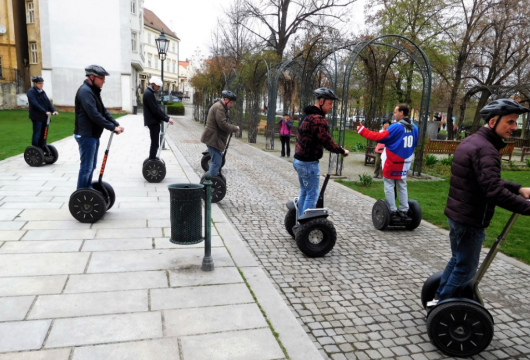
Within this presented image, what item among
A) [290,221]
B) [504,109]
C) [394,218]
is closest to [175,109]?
[394,218]

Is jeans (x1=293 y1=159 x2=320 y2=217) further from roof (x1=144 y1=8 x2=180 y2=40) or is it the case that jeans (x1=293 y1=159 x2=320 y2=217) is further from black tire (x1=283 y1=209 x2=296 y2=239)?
roof (x1=144 y1=8 x2=180 y2=40)

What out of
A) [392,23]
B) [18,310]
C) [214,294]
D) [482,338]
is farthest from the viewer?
[392,23]

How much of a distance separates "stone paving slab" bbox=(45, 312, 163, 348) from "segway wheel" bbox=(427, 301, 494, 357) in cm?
214

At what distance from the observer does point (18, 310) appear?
3.22 meters

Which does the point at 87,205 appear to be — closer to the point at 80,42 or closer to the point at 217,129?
the point at 217,129

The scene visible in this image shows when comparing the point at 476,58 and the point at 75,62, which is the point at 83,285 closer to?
the point at 476,58

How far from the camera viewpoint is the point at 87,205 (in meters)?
5.41

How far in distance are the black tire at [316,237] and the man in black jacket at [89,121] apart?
2.86 meters

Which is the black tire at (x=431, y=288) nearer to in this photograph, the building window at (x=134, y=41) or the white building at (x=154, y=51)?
the building window at (x=134, y=41)

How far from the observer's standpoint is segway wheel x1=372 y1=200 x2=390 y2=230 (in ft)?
19.8

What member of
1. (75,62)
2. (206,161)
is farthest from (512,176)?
(75,62)

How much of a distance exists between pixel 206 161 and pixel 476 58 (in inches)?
867

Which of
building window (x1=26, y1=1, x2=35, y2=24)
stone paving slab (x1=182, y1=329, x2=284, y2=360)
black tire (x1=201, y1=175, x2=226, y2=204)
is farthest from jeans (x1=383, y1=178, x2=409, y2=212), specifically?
building window (x1=26, y1=1, x2=35, y2=24)

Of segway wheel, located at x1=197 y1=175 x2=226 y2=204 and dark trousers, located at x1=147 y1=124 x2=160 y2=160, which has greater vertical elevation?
dark trousers, located at x1=147 y1=124 x2=160 y2=160
